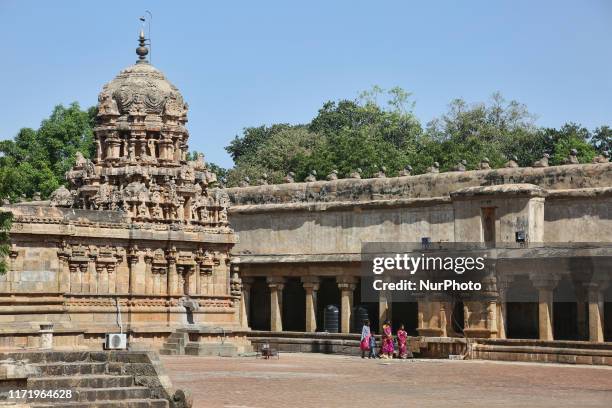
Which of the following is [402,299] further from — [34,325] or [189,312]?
[34,325]

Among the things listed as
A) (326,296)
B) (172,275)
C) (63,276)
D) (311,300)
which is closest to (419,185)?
(311,300)

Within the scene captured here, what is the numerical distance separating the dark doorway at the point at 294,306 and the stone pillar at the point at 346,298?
5953mm

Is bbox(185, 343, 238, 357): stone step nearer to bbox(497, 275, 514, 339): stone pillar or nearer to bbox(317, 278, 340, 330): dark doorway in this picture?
bbox(497, 275, 514, 339): stone pillar

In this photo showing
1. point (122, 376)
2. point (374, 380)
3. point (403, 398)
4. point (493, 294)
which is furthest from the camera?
point (493, 294)

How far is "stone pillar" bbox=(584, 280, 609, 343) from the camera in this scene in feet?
141

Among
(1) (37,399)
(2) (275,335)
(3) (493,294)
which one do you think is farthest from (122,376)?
(2) (275,335)

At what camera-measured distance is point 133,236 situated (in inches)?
1918

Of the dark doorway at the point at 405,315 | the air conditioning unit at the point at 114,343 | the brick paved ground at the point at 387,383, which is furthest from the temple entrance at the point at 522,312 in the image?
the air conditioning unit at the point at 114,343

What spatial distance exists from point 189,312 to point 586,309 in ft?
47.3

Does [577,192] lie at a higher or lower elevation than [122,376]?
higher

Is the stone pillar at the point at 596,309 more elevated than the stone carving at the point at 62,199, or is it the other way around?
the stone carving at the point at 62,199

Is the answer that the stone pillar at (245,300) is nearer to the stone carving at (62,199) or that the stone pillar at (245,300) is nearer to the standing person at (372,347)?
the stone carving at (62,199)

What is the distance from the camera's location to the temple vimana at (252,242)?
147ft

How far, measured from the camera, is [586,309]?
1854 inches
